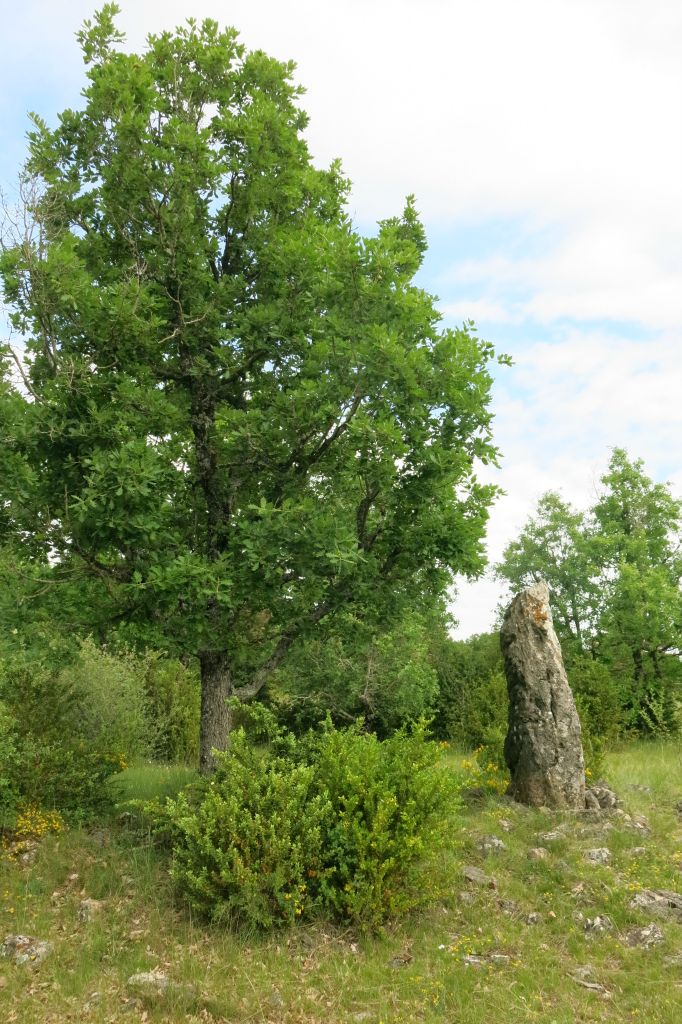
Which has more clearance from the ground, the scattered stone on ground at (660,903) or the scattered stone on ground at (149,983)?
the scattered stone on ground at (149,983)

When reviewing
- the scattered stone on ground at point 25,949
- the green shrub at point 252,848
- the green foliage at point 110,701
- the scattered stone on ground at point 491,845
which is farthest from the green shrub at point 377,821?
the green foliage at point 110,701

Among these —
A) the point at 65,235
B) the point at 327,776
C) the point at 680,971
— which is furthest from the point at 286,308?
the point at 680,971

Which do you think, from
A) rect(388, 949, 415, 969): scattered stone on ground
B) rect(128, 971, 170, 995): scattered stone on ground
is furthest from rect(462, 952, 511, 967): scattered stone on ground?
rect(128, 971, 170, 995): scattered stone on ground

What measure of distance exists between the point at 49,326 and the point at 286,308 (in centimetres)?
314

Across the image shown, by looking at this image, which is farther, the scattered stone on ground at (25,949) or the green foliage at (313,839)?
the green foliage at (313,839)

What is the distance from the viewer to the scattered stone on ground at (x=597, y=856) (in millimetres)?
10047

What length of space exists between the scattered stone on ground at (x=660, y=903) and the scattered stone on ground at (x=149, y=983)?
5.26 meters

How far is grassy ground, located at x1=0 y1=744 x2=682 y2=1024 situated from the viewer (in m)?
7.25

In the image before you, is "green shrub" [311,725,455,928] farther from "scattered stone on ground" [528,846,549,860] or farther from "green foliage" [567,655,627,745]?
"green foliage" [567,655,627,745]

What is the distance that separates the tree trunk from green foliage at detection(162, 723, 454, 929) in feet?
6.45

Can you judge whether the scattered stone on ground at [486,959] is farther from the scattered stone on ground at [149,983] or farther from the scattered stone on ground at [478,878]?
the scattered stone on ground at [149,983]

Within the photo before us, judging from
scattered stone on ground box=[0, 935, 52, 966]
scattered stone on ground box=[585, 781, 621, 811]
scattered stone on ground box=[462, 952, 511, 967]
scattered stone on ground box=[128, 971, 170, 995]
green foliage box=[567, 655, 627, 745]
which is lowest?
scattered stone on ground box=[462, 952, 511, 967]

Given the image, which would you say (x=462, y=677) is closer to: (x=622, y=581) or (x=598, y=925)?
(x=622, y=581)

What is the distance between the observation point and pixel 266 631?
11.9m
